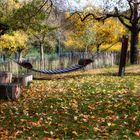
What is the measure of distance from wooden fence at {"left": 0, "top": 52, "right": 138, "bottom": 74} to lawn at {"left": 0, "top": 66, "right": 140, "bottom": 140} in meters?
7.44

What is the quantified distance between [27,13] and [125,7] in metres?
11.0

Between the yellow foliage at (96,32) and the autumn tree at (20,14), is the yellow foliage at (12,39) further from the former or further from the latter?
the autumn tree at (20,14)

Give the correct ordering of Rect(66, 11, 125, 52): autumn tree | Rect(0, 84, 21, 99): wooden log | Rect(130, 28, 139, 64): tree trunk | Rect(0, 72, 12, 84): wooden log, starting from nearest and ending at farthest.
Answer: Rect(0, 84, 21, 99): wooden log
Rect(0, 72, 12, 84): wooden log
Rect(130, 28, 139, 64): tree trunk
Rect(66, 11, 125, 52): autumn tree

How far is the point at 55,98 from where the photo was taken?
11477 millimetres

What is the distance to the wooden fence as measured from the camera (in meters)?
20.9

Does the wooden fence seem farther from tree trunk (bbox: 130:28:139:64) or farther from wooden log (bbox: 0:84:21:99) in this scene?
wooden log (bbox: 0:84:21:99)

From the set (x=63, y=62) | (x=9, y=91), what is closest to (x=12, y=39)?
(x=63, y=62)

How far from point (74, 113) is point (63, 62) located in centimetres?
1590

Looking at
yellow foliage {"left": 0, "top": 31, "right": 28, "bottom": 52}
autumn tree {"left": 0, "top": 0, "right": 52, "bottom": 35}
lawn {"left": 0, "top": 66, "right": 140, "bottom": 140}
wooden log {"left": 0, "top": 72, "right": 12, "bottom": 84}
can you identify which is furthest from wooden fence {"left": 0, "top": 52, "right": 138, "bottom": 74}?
yellow foliage {"left": 0, "top": 31, "right": 28, "bottom": 52}

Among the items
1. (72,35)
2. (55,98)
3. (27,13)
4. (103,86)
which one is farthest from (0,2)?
(72,35)

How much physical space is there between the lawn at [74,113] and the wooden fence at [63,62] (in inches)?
293

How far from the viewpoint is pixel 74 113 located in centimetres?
943

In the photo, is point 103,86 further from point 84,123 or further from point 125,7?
point 125,7

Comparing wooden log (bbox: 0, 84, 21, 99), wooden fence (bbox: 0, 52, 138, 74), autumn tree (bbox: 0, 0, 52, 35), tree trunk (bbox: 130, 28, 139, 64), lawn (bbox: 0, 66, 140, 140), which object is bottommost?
lawn (bbox: 0, 66, 140, 140)
